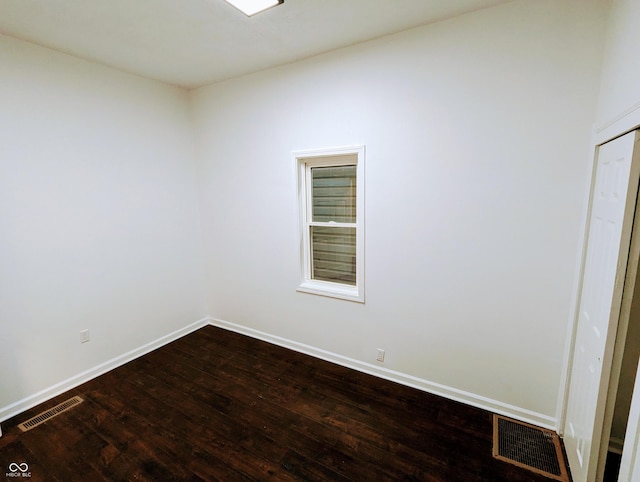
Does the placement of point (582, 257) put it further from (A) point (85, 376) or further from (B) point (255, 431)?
(A) point (85, 376)

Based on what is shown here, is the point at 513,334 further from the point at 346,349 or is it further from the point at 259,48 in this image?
the point at 259,48

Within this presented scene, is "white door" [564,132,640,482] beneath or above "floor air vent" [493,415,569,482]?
above

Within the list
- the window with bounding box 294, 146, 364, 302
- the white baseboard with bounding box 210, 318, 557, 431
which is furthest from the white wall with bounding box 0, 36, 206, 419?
the window with bounding box 294, 146, 364, 302

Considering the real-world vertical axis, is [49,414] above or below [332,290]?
below

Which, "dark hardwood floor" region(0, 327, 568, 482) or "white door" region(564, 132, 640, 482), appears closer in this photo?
"white door" region(564, 132, 640, 482)

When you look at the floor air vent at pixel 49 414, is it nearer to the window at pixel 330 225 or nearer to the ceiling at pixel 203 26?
the window at pixel 330 225

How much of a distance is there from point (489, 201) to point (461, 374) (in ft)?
4.49

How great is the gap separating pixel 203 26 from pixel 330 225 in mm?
1846

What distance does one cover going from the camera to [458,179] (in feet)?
7.09

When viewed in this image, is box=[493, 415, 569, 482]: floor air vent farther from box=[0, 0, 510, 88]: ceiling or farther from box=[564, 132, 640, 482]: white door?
box=[0, 0, 510, 88]: ceiling

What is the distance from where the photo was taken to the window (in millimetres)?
2719

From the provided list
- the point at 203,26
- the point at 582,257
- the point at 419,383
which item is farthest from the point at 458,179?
the point at 203,26

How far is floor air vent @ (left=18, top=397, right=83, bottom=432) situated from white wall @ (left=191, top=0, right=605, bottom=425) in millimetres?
1993

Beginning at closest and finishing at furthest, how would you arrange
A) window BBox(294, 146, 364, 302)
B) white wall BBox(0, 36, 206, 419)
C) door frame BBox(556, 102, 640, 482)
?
door frame BBox(556, 102, 640, 482), white wall BBox(0, 36, 206, 419), window BBox(294, 146, 364, 302)
